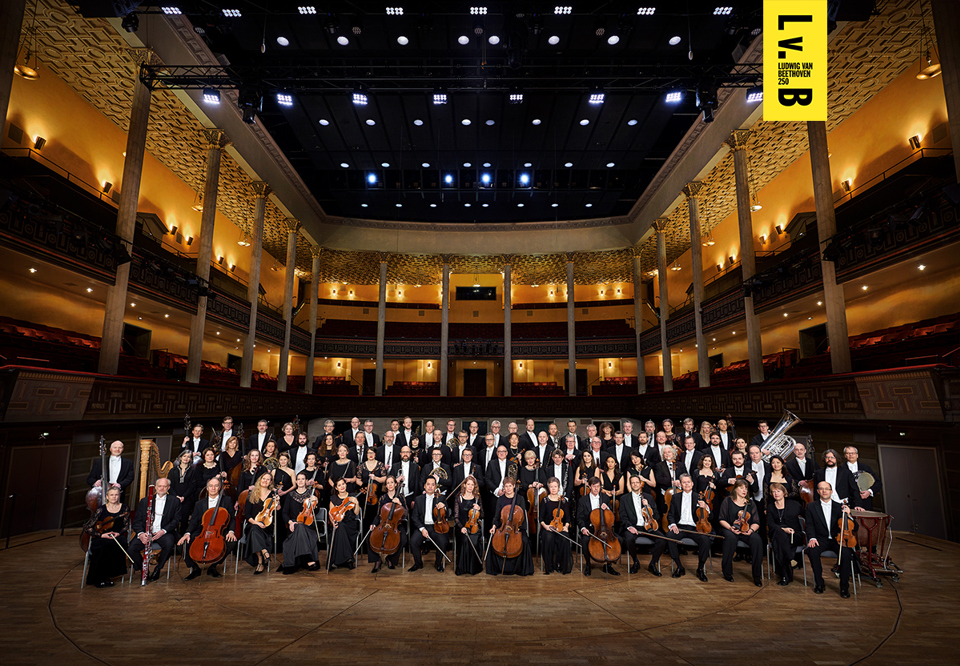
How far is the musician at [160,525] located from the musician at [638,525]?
16.8 feet

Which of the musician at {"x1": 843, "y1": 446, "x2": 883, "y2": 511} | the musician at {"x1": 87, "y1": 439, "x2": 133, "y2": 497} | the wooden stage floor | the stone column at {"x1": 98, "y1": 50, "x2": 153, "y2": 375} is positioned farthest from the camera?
the stone column at {"x1": 98, "y1": 50, "x2": 153, "y2": 375}

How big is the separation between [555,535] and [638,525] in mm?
1018

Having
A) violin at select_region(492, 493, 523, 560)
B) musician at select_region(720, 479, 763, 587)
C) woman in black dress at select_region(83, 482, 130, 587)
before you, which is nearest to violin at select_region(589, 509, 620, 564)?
violin at select_region(492, 493, 523, 560)

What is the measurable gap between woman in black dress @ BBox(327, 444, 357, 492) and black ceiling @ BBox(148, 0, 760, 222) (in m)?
7.64

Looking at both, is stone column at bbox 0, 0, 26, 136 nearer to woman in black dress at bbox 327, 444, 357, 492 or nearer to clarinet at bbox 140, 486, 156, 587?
clarinet at bbox 140, 486, 156, 587

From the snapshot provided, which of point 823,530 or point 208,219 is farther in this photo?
point 208,219

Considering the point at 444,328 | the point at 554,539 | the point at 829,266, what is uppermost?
the point at 444,328

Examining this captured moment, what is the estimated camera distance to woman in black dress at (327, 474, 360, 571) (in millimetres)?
5738

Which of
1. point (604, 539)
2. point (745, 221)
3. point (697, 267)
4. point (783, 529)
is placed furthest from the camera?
point (697, 267)

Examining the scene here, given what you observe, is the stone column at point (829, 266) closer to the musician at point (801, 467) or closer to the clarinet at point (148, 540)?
the musician at point (801, 467)

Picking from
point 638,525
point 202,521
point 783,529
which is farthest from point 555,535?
point 202,521

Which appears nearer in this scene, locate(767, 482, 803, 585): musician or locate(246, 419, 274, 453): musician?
locate(767, 482, 803, 585): musician

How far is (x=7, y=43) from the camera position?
7.06 metres

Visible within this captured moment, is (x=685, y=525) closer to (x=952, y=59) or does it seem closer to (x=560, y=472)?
(x=560, y=472)
